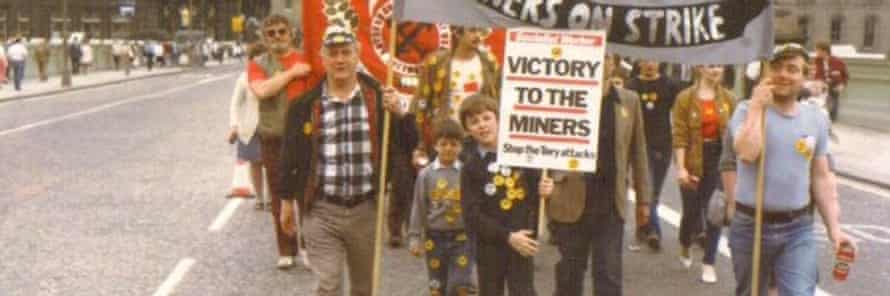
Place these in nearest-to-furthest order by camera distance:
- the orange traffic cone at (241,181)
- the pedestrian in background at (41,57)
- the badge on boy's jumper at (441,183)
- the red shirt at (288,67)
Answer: the badge on boy's jumper at (441,183) → the red shirt at (288,67) → the orange traffic cone at (241,181) → the pedestrian in background at (41,57)

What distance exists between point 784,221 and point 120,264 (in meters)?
5.37

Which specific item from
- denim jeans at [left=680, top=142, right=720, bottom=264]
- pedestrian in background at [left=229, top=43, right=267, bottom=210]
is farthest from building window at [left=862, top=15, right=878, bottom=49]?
pedestrian in background at [left=229, top=43, right=267, bottom=210]

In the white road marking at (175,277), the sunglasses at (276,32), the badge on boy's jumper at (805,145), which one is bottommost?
the white road marking at (175,277)

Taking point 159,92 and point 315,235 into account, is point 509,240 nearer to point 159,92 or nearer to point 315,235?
point 315,235

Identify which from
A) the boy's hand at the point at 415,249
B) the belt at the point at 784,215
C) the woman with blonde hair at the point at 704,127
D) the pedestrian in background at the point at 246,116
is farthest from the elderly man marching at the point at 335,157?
the woman with blonde hair at the point at 704,127

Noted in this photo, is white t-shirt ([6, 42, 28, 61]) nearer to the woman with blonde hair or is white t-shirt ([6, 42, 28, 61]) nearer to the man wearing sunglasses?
the man wearing sunglasses

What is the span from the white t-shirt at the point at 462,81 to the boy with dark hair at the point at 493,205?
8.14 ft

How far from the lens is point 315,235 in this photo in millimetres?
5910

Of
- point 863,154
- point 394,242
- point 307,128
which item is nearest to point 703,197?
point 394,242

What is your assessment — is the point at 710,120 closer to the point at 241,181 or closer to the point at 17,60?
the point at 241,181

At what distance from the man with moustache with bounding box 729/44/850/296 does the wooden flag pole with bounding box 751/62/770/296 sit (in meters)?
0.02

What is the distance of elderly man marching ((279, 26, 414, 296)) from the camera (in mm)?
5820

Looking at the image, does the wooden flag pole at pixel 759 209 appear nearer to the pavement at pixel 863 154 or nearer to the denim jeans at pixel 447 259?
the denim jeans at pixel 447 259

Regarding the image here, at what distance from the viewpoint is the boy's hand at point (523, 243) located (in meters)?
5.73
